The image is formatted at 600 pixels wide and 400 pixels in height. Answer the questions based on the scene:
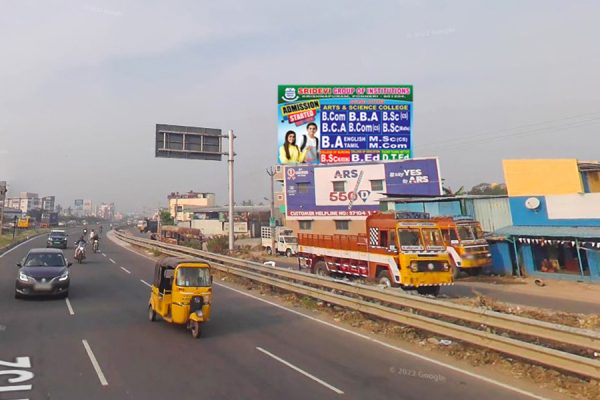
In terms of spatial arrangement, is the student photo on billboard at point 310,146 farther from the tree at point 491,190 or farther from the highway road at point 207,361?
the tree at point 491,190

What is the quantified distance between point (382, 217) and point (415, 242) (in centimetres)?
193

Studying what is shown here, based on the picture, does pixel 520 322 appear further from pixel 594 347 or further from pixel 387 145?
pixel 387 145

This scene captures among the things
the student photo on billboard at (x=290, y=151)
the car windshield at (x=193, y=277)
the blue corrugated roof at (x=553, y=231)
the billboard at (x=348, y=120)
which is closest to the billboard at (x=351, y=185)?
the billboard at (x=348, y=120)

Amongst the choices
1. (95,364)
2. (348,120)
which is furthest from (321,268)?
(348,120)

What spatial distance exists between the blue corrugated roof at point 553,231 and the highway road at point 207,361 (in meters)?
15.2

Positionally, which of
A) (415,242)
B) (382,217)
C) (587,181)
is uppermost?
(587,181)

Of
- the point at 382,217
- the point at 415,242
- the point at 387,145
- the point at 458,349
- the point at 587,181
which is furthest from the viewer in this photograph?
the point at 387,145

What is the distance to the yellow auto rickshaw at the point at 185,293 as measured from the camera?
31.2 ft

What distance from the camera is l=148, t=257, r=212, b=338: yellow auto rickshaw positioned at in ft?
31.2

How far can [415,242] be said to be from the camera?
47.6 ft

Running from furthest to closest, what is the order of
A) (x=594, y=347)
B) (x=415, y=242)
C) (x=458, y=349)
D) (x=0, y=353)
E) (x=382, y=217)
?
(x=382, y=217) < (x=415, y=242) < (x=458, y=349) < (x=0, y=353) < (x=594, y=347)

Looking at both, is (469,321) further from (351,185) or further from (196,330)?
(351,185)

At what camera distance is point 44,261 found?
14.4 m

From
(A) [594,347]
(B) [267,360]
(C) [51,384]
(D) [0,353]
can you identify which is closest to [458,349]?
(A) [594,347]
